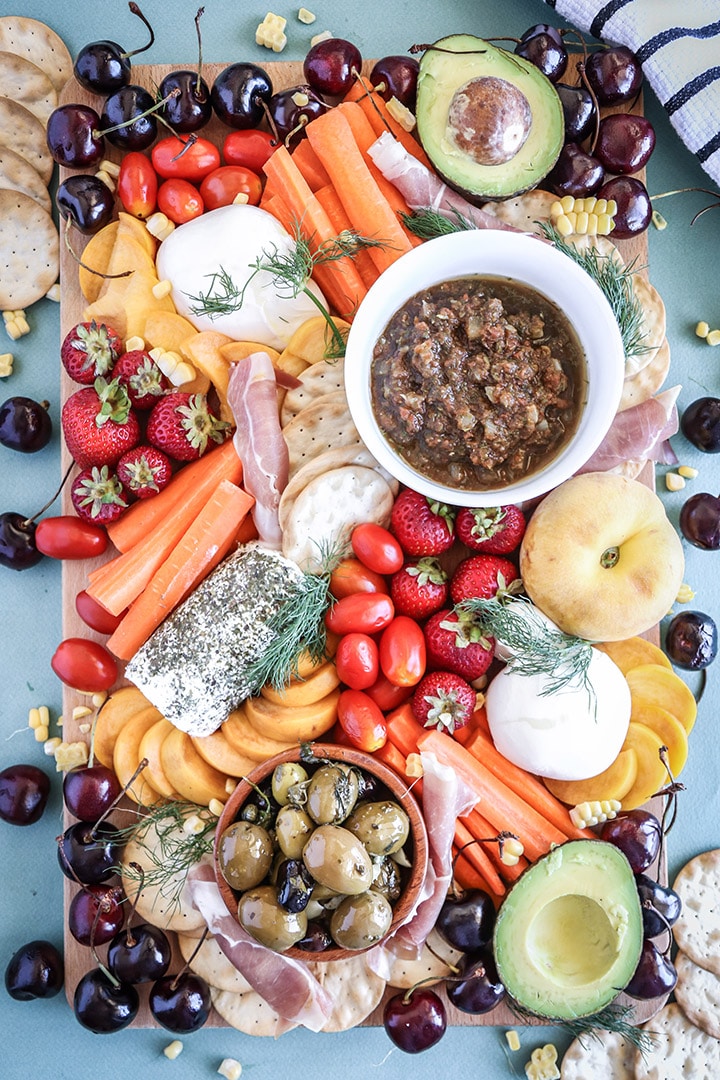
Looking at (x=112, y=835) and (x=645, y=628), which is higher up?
(x=645, y=628)

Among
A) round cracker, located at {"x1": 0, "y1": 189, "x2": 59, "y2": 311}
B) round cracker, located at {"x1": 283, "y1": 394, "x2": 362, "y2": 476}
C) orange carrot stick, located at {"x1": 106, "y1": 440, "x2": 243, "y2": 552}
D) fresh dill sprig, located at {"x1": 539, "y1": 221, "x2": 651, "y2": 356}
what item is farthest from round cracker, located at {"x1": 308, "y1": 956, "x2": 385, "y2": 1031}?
round cracker, located at {"x1": 0, "y1": 189, "x2": 59, "y2": 311}

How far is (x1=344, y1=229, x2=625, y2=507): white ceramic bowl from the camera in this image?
80.7 inches

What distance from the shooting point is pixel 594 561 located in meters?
2.17

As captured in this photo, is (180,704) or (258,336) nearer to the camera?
(180,704)

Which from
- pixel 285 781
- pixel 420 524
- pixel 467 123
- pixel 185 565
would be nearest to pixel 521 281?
pixel 467 123

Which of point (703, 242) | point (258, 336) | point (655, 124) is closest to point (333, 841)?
point (258, 336)

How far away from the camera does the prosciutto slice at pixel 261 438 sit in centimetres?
222

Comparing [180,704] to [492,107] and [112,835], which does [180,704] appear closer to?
[112,835]

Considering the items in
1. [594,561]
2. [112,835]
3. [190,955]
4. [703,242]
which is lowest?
[190,955]

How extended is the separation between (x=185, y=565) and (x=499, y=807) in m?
0.98

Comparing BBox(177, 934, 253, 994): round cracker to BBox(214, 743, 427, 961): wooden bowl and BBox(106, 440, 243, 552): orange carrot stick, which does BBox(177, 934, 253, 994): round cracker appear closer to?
BBox(214, 743, 427, 961): wooden bowl

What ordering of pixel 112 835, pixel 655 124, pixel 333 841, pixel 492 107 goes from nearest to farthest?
pixel 333 841
pixel 492 107
pixel 112 835
pixel 655 124

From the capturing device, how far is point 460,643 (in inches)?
87.3

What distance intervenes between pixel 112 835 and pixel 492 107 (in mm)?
2025
